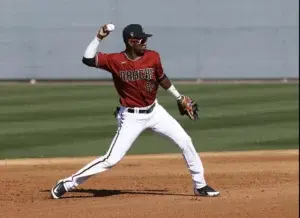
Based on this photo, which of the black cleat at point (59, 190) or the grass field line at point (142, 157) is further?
the grass field line at point (142, 157)

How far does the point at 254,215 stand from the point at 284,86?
1707 cm

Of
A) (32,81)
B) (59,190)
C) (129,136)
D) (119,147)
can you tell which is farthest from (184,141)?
(32,81)

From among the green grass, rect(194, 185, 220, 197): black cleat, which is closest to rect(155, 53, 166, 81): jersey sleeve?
rect(194, 185, 220, 197): black cleat

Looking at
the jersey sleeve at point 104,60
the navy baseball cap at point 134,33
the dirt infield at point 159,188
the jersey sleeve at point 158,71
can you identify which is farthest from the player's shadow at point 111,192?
the navy baseball cap at point 134,33

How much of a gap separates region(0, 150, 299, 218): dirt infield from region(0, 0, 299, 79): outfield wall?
38.3 feet

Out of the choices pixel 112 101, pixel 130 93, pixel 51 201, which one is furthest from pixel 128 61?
pixel 112 101

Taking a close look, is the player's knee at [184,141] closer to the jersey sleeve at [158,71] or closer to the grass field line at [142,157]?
the jersey sleeve at [158,71]

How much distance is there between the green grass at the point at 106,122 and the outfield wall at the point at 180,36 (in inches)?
121

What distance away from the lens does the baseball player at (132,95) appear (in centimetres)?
805

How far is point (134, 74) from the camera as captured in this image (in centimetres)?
806

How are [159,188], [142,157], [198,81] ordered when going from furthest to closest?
[198,81]
[142,157]
[159,188]

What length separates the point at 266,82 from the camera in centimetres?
2575

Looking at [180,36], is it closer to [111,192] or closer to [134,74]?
[111,192]

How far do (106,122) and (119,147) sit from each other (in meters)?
6.98
